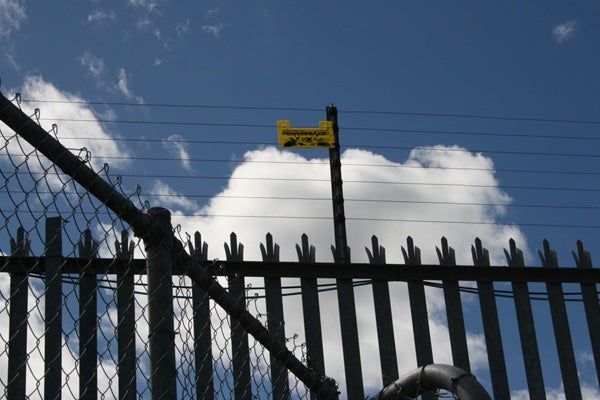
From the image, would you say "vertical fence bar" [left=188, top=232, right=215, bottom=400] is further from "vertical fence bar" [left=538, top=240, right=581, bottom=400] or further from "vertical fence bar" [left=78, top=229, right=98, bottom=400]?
"vertical fence bar" [left=538, top=240, right=581, bottom=400]

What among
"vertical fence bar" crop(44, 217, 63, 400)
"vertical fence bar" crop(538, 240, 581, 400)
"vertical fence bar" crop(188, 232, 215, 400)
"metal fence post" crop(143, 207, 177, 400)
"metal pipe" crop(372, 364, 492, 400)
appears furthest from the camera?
"vertical fence bar" crop(538, 240, 581, 400)

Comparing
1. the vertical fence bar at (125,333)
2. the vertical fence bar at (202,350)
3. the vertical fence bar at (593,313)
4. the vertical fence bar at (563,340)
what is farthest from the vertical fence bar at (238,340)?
the vertical fence bar at (593,313)

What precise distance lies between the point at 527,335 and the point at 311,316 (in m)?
1.55

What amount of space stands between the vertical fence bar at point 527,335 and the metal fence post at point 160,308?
4060 mm

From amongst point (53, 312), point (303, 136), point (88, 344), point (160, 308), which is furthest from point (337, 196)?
point (160, 308)

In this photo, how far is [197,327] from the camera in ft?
19.7

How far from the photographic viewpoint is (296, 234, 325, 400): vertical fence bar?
246 inches

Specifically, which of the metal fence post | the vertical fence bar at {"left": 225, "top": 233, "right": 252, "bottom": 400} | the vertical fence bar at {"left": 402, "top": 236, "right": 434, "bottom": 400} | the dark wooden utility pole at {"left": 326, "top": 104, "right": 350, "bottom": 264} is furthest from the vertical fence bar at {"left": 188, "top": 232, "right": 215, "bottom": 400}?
the metal fence post

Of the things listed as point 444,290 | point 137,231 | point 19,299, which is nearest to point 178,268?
point 137,231

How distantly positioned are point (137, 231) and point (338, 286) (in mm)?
3568

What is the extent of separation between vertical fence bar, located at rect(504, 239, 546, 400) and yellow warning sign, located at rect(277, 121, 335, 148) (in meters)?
1.92

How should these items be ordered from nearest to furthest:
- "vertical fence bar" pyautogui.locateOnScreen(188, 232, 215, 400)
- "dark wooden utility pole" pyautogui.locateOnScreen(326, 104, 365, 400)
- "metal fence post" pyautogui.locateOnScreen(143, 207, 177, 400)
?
"metal fence post" pyautogui.locateOnScreen(143, 207, 177, 400), "vertical fence bar" pyautogui.locateOnScreen(188, 232, 215, 400), "dark wooden utility pole" pyautogui.locateOnScreen(326, 104, 365, 400)

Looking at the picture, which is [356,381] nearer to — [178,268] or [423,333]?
[423,333]

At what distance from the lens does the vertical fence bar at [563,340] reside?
6605mm
